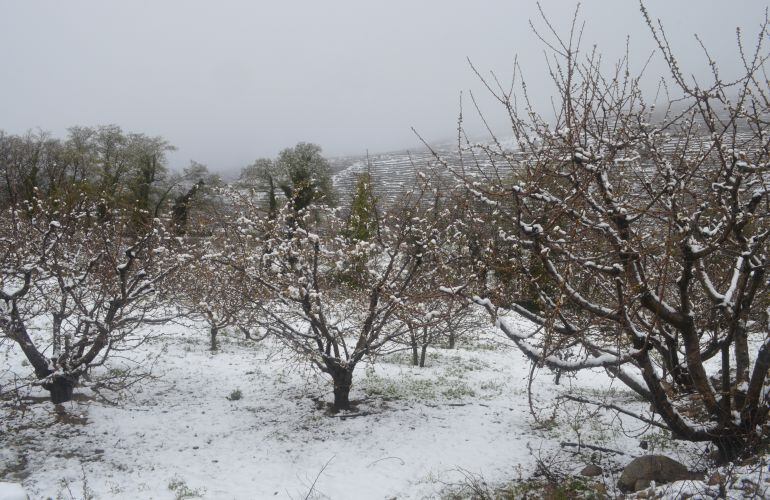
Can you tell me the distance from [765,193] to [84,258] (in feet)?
42.3

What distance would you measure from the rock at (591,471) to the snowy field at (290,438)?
0.35ft

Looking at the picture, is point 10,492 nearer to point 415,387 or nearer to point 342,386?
point 342,386

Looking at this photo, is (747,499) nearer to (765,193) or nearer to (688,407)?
(688,407)

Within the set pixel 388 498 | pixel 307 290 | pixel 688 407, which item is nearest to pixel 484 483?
pixel 388 498

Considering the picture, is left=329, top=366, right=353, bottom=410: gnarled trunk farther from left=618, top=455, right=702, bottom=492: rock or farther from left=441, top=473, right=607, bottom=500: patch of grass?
left=618, top=455, right=702, bottom=492: rock

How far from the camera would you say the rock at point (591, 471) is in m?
6.05

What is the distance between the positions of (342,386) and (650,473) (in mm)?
5626

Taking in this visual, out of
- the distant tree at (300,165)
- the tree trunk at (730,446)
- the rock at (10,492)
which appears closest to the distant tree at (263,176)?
the distant tree at (300,165)

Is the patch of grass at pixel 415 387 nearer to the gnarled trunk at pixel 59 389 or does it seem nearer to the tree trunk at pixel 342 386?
the tree trunk at pixel 342 386

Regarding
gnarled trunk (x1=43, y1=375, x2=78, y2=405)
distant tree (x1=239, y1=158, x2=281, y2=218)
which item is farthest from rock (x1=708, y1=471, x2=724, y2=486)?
distant tree (x1=239, y1=158, x2=281, y2=218)

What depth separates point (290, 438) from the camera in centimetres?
831

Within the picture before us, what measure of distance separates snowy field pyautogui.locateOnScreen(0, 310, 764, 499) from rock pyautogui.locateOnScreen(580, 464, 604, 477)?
0.35 ft

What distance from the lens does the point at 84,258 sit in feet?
36.5

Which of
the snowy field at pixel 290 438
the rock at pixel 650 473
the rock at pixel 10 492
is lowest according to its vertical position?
the snowy field at pixel 290 438
